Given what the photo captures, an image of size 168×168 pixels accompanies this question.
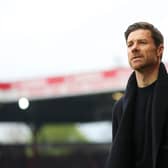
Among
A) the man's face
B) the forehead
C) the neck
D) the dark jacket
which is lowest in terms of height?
the dark jacket

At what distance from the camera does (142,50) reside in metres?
1.01

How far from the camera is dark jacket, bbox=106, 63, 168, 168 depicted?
3.13 feet

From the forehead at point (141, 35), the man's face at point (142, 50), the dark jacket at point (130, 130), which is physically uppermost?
the forehead at point (141, 35)

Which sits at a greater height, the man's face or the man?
the man's face

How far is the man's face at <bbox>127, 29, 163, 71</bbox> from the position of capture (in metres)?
1.01

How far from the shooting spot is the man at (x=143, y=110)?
3.16 ft

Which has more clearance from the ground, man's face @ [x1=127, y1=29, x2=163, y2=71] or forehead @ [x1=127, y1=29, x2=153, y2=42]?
forehead @ [x1=127, y1=29, x2=153, y2=42]

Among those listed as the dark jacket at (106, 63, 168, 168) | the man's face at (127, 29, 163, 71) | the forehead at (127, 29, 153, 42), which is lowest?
the dark jacket at (106, 63, 168, 168)

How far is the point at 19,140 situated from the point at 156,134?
11.3ft

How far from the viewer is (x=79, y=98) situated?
4.31m

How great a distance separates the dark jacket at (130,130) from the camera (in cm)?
95

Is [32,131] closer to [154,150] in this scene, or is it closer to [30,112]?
[30,112]

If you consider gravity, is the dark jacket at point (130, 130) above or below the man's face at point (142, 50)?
below

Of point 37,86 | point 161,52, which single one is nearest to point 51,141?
point 37,86
